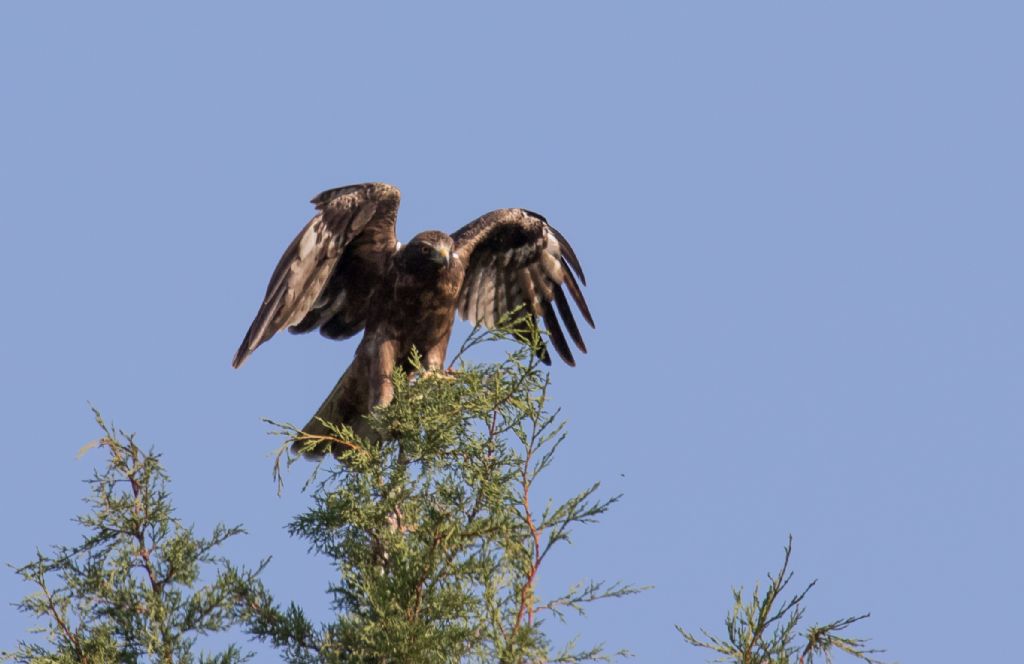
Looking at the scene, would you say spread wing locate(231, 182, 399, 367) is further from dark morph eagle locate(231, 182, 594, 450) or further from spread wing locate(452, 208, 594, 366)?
spread wing locate(452, 208, 594, 366)

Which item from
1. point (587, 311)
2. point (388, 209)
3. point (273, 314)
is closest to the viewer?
point (273, 314)

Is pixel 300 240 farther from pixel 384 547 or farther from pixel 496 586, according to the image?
pixel 496 586

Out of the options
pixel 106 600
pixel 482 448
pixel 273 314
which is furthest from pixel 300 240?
pixel 106 600

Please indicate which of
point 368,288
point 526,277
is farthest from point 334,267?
point 526,277

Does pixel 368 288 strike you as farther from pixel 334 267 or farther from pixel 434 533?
pixel 434 533

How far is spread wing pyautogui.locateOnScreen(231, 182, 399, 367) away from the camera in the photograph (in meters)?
8.12

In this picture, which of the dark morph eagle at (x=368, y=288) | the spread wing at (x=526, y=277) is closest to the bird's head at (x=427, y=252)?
the dark morph eagle at (x=368, y=288)

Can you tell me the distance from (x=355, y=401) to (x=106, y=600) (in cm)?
332

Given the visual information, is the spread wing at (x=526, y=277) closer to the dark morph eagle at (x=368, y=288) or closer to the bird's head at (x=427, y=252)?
the dark morph eagle at (x=368, y=288)

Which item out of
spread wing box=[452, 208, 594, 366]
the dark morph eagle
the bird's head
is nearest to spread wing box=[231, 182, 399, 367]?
the dark morph eagle

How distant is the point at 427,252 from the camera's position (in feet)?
28.3

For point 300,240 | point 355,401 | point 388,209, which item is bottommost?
point 355,401

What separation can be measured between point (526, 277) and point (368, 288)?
153 centimetres

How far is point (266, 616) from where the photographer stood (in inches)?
223
